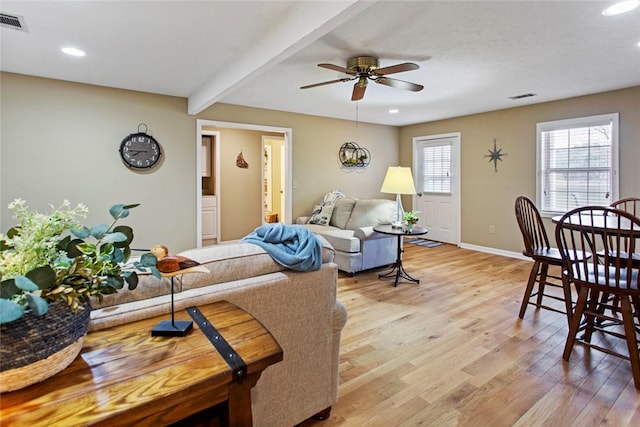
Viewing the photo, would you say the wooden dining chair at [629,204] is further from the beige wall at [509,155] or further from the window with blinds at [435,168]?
the window with blinds at [435,168]

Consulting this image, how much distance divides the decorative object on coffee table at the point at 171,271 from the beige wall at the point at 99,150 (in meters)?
3.72

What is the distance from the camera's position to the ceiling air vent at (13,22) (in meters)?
2.34

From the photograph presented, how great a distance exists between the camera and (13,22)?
2.42 meters

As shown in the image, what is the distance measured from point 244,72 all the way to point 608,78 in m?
3.98

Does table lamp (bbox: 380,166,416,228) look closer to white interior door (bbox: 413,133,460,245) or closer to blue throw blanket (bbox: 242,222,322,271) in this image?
blue throw blanket (bbox: 242,222,322,271)

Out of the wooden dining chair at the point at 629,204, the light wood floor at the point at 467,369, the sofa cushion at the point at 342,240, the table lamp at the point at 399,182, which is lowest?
the light wood floor at the point at 467,369

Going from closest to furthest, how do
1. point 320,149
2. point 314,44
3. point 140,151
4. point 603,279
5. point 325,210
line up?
1. point 603,279
2. point 314,44
3. point 140,151
4. point 325,210
5. point 320,149

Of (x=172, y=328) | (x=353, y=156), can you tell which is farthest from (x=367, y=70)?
(x=353, y=156)

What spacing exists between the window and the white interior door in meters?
1.44

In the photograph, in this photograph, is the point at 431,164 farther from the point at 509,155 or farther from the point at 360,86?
the point at 360,86

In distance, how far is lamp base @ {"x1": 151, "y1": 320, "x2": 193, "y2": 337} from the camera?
Answer: 1.04m

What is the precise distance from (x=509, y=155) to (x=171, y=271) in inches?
224

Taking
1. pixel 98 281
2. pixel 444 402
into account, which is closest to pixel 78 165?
pixel 98 281

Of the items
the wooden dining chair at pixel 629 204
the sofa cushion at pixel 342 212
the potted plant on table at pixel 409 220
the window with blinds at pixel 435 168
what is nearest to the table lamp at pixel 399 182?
the potted plant on table at pixel 409 220
